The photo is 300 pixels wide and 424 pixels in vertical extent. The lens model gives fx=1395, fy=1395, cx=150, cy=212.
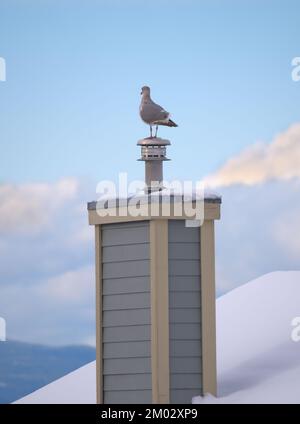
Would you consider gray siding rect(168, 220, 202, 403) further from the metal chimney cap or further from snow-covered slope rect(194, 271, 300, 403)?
the metal chimney cap

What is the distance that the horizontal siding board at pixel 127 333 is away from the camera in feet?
70.8

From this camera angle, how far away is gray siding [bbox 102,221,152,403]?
70.9 feet

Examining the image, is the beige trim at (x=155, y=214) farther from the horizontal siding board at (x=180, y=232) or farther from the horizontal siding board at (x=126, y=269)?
the horizontal siding board at (x=126, y=269)

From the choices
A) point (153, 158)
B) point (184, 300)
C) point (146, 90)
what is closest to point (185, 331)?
point (184, 300)

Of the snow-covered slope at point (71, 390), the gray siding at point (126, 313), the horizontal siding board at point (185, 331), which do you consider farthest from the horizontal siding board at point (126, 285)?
the snow-covered slope at point (71, 390)

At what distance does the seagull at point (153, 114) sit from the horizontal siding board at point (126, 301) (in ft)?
9.57

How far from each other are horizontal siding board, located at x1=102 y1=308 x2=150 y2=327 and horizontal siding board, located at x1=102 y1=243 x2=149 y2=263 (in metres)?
0.83

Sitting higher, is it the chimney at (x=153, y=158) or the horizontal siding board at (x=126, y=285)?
the chimney at (x=153, y=158)

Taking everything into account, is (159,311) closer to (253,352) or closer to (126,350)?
(126,350)

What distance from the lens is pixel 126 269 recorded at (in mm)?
22031

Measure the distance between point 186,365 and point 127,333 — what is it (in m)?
1.10

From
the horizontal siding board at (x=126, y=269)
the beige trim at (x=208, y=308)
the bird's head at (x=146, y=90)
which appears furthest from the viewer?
the bird's head at (x=146, y=90)

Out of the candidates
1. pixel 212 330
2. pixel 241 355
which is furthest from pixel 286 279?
pixel 212 330

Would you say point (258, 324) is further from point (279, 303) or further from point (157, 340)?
point (157, 340)
